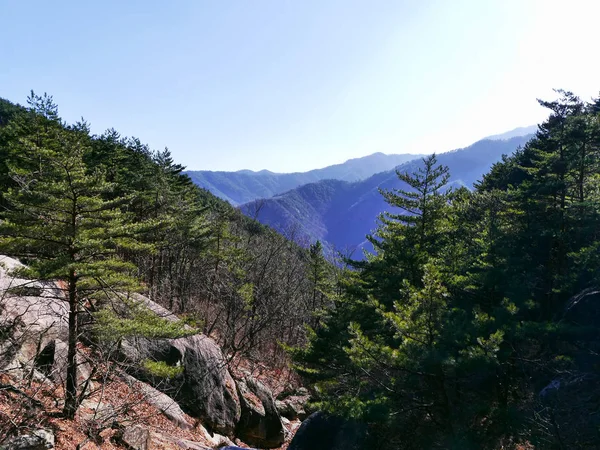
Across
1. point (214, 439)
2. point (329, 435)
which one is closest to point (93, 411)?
point (214, 439)

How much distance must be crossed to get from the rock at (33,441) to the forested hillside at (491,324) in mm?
6516

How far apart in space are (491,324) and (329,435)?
23.4ft

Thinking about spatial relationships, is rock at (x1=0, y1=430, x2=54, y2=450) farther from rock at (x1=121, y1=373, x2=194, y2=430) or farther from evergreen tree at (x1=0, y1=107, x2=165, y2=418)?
rock at (x1=121, y1=373, x2=194, y2=430)

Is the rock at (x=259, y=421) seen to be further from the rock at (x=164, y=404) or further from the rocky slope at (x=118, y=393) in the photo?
the rock at (x=164, y=404)

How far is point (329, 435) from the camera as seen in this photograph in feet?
41.6

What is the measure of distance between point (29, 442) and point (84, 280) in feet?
12.2

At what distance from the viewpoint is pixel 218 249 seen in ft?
82.4

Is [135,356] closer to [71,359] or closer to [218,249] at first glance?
[71,359]

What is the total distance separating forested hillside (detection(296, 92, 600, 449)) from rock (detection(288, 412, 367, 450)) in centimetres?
57

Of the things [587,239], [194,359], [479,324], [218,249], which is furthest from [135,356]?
[587,239]

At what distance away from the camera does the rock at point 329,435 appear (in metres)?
11.8

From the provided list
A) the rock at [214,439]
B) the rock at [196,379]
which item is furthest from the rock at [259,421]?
the rock at [214,439]

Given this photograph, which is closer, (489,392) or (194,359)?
(489,392)

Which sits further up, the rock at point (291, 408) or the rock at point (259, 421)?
the rock at point (259, 421)
